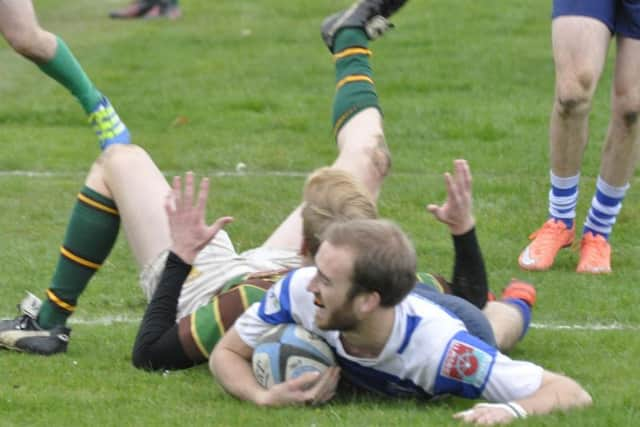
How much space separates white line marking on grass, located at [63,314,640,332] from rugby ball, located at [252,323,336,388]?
1633 millimetres

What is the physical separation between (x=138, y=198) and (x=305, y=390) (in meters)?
1.24

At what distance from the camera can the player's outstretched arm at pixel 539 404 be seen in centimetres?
421

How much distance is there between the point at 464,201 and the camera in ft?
16.0

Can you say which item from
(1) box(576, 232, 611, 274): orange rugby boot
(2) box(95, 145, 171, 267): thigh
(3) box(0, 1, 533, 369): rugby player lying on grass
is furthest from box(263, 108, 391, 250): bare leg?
(1) box(576, 232, 611, 274): orange rugby boot

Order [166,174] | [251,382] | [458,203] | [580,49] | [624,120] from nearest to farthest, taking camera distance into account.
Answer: [251,382] < [458,203] < [580,49] < [624,120] < [166,174]

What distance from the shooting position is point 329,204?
186 inches

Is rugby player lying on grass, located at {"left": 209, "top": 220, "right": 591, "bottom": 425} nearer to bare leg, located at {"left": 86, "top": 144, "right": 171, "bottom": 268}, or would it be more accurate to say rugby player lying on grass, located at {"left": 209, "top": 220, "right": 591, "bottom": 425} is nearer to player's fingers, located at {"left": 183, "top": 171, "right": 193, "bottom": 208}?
player's fingers, located at {"left": 183, "top": 171, "right": 193, "bottom": 208}

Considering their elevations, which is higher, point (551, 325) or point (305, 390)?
point (305, 390)

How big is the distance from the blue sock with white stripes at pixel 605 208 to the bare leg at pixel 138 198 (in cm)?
269

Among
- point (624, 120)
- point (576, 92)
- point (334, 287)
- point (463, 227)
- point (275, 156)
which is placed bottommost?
point (275, 156)

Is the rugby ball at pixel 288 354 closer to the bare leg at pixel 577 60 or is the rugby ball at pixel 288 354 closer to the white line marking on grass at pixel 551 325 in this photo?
the white line marking on grass at pixel 551 325

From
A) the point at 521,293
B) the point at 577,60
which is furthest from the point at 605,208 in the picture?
the point at 521,293

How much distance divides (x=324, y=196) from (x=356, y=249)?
0.58 metres

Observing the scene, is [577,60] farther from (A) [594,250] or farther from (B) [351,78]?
(B) [351,78]
